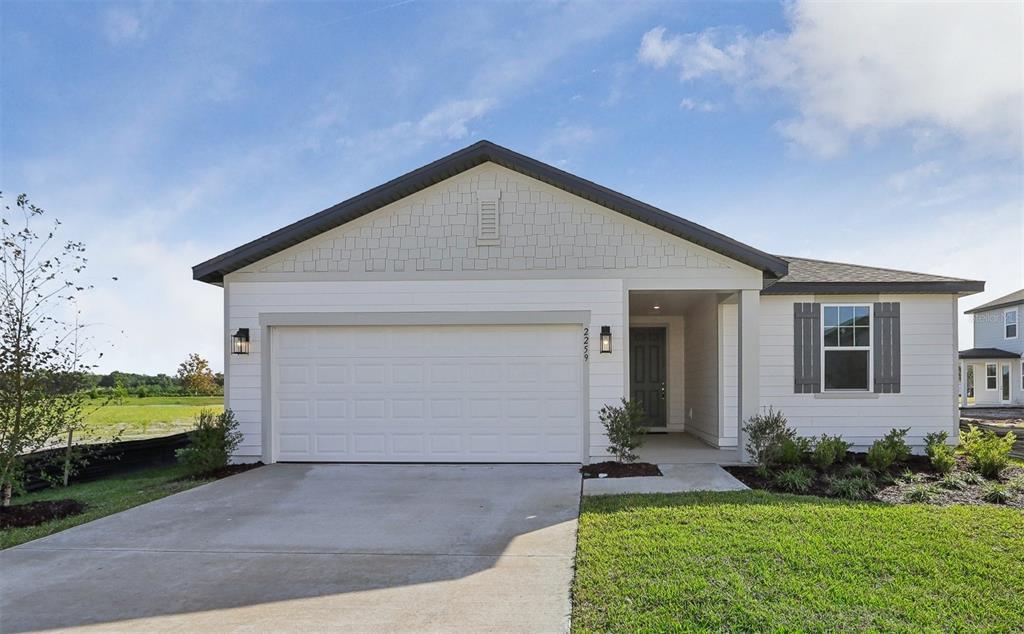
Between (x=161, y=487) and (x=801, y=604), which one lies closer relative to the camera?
(x=801, y=604)

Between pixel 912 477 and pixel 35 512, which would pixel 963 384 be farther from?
A: pixel 35 512

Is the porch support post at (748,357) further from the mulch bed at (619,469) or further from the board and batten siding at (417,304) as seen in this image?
the board and batten siding at (417,304)

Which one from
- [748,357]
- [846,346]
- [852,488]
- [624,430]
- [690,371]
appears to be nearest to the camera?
[852,488]

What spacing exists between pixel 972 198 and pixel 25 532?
1618 cm

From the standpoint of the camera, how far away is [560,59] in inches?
451

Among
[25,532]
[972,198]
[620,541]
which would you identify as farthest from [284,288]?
[972,198]

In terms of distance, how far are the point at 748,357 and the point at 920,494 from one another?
9.31 feet

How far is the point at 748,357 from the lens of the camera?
9.05 metres

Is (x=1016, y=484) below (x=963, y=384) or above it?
above

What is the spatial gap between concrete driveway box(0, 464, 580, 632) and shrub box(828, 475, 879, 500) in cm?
308

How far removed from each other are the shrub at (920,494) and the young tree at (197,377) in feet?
101

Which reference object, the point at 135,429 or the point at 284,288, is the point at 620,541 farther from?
the point at 135,429

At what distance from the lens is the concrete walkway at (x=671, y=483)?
7176mm

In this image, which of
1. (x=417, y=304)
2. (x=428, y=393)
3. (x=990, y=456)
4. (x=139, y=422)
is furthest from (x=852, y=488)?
(x=139, y=422)
